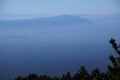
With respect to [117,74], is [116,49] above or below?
above

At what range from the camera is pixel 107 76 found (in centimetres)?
2047

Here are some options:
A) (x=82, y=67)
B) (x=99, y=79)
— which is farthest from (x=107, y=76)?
(x=82, y=67)

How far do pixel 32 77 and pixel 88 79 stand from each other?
20.5 m

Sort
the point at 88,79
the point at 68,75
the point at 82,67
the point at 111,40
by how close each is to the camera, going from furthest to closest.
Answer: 1. the point at 68,75
2. the point at 82,67
3. the point at 88,79
4. the point at 111,40

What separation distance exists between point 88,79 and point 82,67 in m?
7.45

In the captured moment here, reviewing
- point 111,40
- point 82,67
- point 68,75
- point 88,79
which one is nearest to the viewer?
point 111,40

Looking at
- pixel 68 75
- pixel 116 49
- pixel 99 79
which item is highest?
pixel 68 75

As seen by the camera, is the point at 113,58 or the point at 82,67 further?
the point at 82,67

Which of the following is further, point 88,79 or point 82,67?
point 82,67

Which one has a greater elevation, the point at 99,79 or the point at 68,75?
the point at 68,75

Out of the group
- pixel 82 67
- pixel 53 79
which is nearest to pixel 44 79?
pixel 53 79

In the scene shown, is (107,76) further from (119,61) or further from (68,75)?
(68,75)

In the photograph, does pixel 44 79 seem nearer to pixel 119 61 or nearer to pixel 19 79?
pixel 19 79

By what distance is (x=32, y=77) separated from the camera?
4131 centimetres
